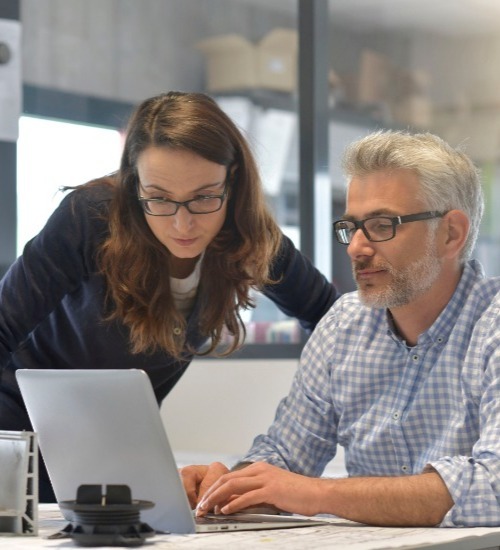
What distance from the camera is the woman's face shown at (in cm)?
198

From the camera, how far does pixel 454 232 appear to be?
1.98 m

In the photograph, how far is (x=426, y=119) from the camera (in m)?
5.25

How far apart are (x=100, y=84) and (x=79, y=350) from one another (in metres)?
2.37

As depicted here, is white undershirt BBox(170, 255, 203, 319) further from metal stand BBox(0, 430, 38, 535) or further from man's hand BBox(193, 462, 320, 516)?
metal stand BBox(0, 430, 38, 535)

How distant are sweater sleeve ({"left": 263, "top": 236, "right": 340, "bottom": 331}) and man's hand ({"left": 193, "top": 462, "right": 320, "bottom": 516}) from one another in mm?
636

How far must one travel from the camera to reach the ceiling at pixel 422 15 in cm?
508

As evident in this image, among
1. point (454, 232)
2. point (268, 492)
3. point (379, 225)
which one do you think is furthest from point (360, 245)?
point (268, 492)

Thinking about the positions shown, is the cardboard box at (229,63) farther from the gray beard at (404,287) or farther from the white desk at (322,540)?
the white desk at (322,540)

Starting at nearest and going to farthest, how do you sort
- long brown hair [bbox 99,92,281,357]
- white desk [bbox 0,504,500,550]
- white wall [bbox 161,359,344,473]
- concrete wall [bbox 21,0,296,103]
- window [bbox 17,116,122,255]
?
white desk [bbox 0,504,500,550] → long brown hair [bbox 99,92,281,357] → white wall [bbox 161,359,344,473] → window [bbox 17,116,122,255] → concrete wall [bbox 21,0,296,103]

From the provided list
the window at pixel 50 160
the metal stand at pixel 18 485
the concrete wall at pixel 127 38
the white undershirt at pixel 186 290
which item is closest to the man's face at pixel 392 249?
the white undershirt at pixel 186 290

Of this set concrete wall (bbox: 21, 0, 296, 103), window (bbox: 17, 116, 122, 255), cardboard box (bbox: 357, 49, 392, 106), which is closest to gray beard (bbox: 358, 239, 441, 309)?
window (bbox: 17, 116, 122, 255)

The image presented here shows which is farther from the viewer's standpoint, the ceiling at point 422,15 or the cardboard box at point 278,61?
the ceiling at point 422,15

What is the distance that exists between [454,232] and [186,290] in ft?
1.68

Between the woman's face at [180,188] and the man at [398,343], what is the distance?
239mm
